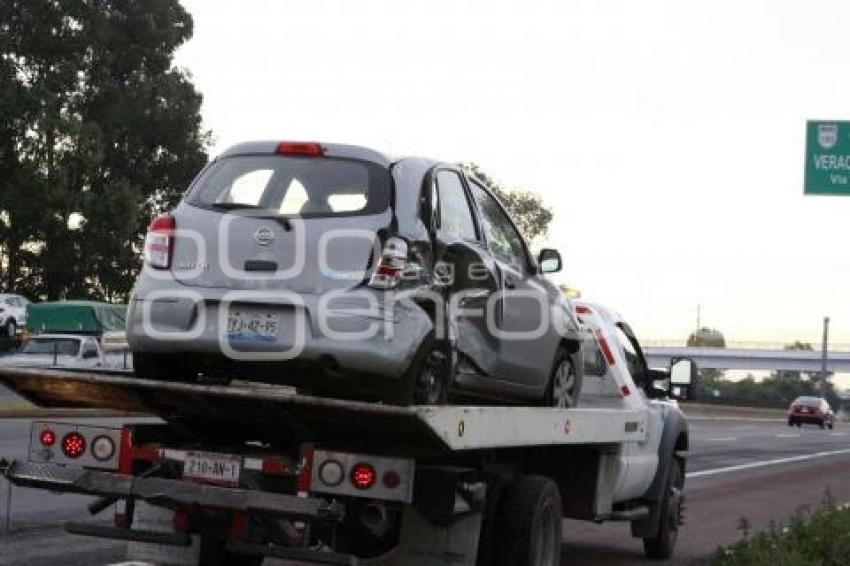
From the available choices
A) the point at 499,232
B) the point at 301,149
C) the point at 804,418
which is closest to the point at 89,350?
the point at 499,232

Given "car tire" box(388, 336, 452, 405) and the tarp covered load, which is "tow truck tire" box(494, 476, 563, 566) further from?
the tarp covered load

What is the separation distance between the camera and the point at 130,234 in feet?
172

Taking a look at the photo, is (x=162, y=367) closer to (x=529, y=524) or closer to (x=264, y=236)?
(x=264, y=236)

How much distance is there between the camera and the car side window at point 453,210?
7.58m

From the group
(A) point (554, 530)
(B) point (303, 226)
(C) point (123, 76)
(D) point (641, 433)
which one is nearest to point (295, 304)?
(B) point (303, 226)

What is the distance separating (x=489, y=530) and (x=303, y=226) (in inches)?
78.0

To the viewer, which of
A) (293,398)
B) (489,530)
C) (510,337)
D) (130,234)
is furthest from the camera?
(130,234)

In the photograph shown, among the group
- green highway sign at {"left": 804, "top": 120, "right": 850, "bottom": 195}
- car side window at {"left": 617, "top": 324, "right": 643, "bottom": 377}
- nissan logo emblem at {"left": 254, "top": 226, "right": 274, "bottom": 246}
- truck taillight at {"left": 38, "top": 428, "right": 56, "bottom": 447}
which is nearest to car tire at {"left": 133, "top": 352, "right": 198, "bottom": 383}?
truck taillight at {"left": 38, "top": 428, "right": 56, "bottom": 447}

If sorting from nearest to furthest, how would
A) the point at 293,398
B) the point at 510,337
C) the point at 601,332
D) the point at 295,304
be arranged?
the point at 293,398
the point at 295,304
the point at 510,337
the point at 601,332

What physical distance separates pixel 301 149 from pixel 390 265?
93 centimetres

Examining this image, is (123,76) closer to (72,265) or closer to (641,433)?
(72,265)

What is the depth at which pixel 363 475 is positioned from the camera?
632 cm

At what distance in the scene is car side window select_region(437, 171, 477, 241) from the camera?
299 inches

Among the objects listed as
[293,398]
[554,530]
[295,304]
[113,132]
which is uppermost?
[113,132]
